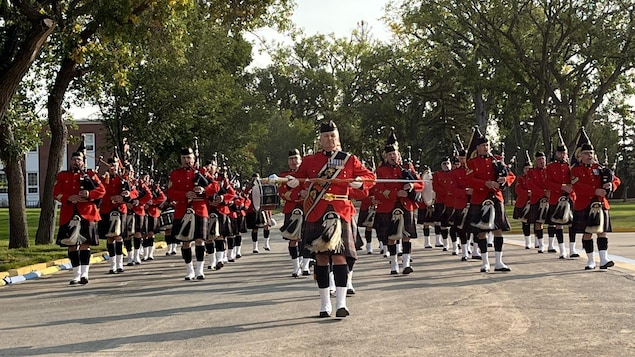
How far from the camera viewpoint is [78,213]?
12.7 metres

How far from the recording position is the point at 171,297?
1060cm

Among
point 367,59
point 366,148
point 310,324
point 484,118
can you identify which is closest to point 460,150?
point 310,324

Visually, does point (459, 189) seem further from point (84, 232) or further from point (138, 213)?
point (84, 232)

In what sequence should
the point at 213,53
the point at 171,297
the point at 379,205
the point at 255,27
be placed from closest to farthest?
1. the point at 171,297
2. the point at 379,205
3. the point at 255,27
4. the point at 213,53

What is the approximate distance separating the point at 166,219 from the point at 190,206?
22.3ft

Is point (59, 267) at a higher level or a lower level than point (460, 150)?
lower

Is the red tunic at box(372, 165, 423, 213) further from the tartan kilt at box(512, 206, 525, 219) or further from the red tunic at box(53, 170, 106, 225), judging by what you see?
the tartan kilt at box(512, 206, 525, 219)

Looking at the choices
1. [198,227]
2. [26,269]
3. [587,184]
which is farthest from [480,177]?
[26,269]

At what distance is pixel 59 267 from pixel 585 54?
1999 centimetres

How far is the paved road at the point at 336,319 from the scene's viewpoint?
6.83m

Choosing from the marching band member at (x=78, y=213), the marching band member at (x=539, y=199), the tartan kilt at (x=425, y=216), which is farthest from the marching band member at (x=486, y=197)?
the tartan kilt at (x=425, y=216)

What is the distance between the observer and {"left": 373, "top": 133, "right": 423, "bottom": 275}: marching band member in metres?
12.6

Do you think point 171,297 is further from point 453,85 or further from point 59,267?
point 453,85

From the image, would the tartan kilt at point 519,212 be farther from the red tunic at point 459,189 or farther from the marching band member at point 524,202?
the red tunic at point 459,189
